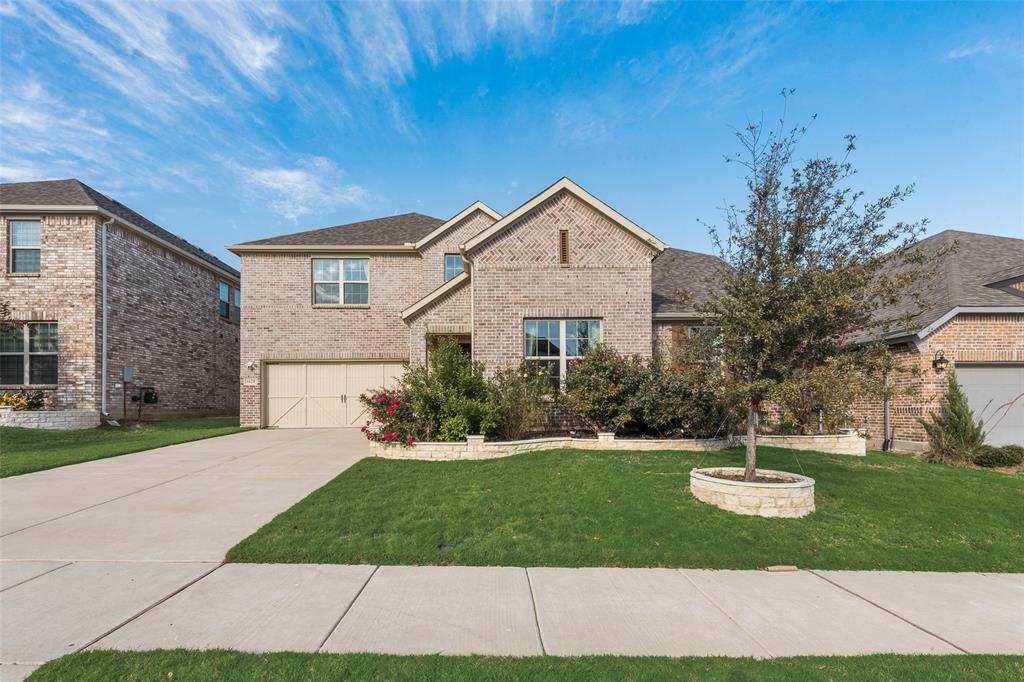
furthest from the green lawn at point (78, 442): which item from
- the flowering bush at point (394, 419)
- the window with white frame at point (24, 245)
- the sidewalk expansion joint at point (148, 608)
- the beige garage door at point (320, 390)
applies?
the sidewalk expansion joint at point (148, 608)

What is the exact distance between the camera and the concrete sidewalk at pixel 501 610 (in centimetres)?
347

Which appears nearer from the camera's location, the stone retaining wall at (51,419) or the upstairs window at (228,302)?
the stone retaining wall at (51,419)

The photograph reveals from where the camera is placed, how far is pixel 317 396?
17000 mm

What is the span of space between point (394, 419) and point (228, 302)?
58.2 feet

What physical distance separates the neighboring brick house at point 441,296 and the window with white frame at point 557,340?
0.09 feet

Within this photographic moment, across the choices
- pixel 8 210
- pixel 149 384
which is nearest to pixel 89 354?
pixel 149 384

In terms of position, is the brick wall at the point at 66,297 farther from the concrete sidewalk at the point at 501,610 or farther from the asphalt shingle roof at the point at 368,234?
the concrete sidewalk at the point at 501,610

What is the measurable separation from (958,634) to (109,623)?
6.58 m

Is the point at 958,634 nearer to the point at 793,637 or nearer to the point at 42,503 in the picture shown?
the point at 793,637

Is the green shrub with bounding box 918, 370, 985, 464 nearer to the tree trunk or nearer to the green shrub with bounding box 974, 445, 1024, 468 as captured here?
the green shrub with bounding box 974, 445, 1024, 468

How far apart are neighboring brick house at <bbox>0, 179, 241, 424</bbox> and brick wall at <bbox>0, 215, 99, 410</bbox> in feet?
0.10

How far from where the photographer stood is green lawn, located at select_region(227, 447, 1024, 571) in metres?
5.17

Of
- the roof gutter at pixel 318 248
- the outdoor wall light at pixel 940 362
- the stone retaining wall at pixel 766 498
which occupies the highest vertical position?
the roof gutter at pixel 318 248

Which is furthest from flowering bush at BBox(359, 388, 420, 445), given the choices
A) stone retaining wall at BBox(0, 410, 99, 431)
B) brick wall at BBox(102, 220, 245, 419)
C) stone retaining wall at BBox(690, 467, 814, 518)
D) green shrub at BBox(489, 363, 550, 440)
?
brick wall at BBox(102, 220, 245, 419)
